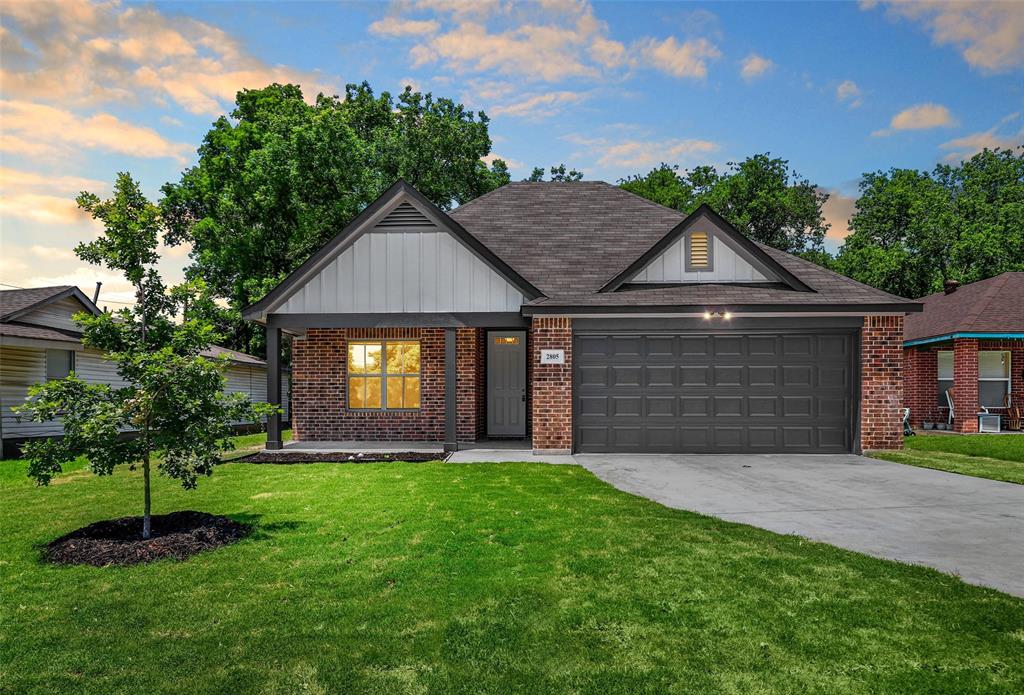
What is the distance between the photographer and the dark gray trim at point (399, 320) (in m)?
13.0

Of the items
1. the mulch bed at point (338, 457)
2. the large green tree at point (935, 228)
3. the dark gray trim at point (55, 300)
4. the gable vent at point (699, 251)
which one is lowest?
the mulch bed at point (338, 457)

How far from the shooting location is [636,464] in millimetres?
11180

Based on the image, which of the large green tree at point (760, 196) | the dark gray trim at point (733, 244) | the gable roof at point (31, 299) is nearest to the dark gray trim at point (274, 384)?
the dark gray trim at point (733, 244)

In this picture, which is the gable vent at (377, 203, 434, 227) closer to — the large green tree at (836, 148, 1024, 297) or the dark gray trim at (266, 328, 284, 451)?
the dark gray trim at (266, 328, 284, 451)

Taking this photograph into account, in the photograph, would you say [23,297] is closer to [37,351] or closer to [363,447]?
[37,351]

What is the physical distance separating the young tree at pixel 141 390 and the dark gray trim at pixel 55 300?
471 inches

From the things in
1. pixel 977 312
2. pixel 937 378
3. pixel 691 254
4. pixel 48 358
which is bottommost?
pixel 937 378

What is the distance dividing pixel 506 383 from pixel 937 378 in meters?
15.5

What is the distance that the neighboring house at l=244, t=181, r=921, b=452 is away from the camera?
12430 millimetres

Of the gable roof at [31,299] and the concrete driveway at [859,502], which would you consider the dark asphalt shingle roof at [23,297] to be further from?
the concrete driveway at [859,502]

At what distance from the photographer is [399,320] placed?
13.1 meters

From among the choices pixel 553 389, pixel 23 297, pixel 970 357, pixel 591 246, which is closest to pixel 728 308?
pixel 553 389

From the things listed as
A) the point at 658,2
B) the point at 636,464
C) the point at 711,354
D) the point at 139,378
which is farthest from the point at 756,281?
the point at 139,378

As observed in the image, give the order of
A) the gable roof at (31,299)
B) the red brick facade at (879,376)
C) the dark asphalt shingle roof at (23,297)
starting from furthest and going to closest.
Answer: the dark asphalt shingle roof at (23,297) → the gable roof at (31,299) → the red brick facade at (879,376)
